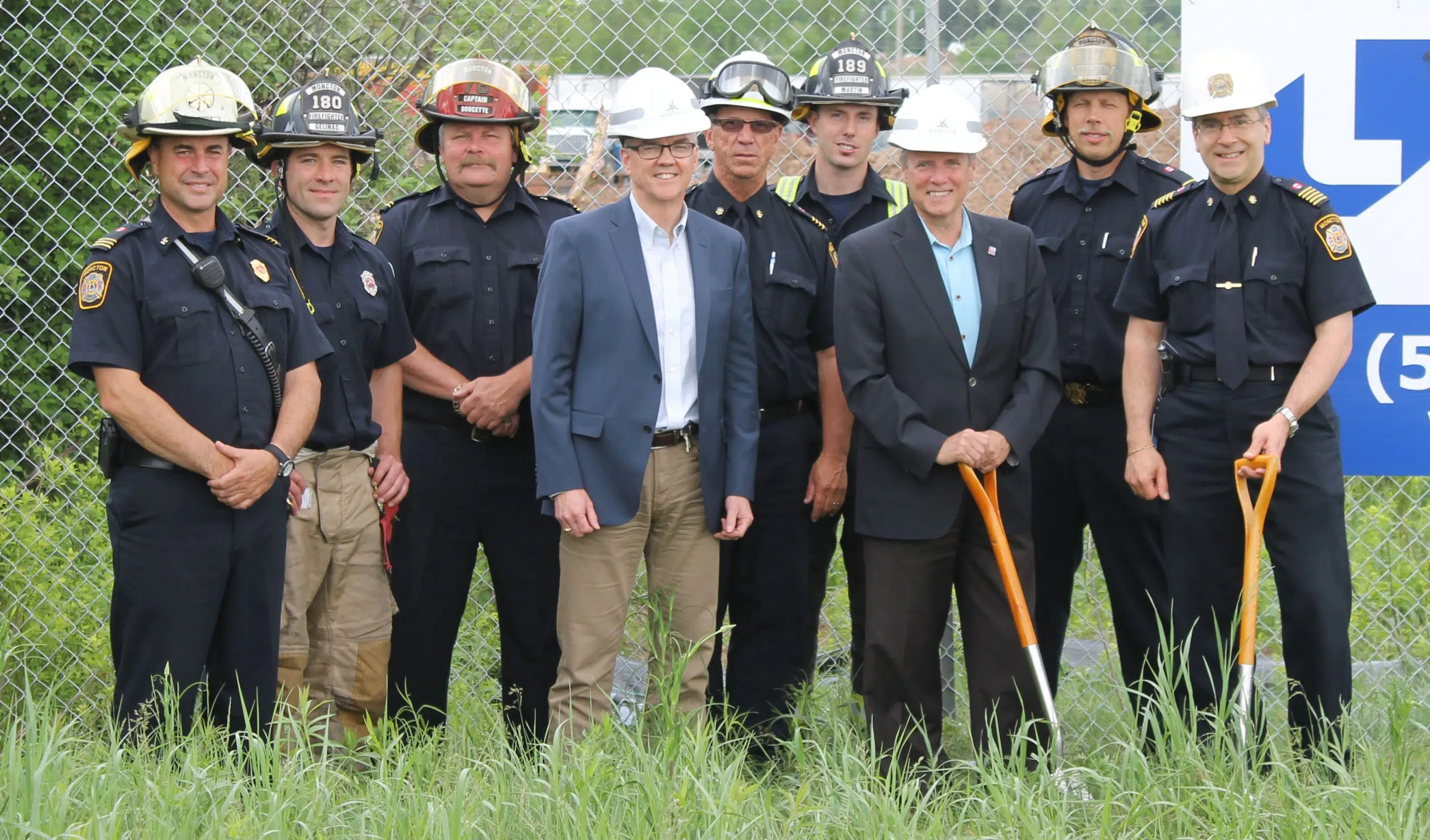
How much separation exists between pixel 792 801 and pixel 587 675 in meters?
0.88

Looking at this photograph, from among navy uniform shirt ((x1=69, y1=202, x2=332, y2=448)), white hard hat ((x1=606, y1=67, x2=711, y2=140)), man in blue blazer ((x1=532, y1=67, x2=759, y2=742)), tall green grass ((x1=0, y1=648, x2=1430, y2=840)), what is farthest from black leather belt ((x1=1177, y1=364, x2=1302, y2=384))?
navy uniform shirt ((x1=69, y1=202, x2=332, y2=448))

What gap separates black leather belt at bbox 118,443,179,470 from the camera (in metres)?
3.95

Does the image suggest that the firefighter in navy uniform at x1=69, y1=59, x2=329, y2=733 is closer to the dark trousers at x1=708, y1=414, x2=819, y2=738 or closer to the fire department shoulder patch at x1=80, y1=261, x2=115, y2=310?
the fire department shoulder patch at x1=80, y1=261, x2=115, y2=310

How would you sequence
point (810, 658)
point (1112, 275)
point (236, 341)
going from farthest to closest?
point (810, 658) → point (1112, 275) → point (236, 341)

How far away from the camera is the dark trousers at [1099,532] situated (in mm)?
4613

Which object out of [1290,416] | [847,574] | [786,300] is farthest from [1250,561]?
[786,300]

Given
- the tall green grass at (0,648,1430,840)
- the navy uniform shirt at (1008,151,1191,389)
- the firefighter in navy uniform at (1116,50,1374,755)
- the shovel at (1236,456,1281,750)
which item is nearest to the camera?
the tall green grass at (0,648,1430,840)

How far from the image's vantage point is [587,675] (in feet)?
13.9

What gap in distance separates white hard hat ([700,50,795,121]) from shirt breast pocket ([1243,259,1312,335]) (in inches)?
61.0

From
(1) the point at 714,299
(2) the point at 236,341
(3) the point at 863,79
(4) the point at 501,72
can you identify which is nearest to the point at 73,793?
(2) the point at 236,341

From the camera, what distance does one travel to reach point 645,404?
4.21 m

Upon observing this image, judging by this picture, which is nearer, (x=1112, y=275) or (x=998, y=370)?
(x=998, y=370)

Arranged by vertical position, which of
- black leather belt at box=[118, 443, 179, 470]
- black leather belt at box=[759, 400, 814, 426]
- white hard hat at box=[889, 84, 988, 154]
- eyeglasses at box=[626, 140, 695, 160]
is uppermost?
white hard hat at box=[889, 84, 988, 154]

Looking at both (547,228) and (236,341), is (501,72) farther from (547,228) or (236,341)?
(236,341)
